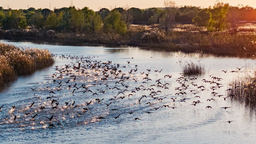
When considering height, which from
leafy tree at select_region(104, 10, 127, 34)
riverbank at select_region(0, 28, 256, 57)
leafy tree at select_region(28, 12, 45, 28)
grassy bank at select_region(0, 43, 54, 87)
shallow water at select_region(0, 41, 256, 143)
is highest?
leafy tree at select_region(28, 12, 45, 28)

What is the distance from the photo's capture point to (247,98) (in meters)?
14.8

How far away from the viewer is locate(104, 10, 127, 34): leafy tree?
5934 cm

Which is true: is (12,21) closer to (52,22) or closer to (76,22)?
(52,22)

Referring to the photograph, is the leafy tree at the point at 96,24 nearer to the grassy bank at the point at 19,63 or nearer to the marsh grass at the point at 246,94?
the grassy bank at the point at 19,63

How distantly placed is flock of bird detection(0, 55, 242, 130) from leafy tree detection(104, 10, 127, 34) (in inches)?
1502

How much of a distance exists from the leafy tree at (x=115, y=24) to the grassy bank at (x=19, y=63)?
107ft

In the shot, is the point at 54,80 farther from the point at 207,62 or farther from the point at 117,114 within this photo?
the point at 207,62

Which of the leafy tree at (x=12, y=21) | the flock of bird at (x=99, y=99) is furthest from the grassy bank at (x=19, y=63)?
the leafy tree at (x=12, y=21)

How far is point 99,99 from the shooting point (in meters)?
14.7

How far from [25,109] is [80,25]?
5968 cm

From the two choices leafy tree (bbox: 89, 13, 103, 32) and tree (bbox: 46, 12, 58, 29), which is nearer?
leafy tree (bbox: 89, 13, 103, 32)

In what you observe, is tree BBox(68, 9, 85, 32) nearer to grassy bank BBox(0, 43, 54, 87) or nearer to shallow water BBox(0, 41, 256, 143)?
grassy bank BBox(0, 43, 54, 87)

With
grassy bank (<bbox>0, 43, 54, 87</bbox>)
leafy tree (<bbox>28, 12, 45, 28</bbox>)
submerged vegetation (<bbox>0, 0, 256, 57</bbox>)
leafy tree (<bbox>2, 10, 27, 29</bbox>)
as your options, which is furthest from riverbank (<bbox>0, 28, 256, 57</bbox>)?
leafy tree (<bbox>2, 10, 27, 29</bbox>)

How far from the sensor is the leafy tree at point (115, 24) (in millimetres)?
59344
